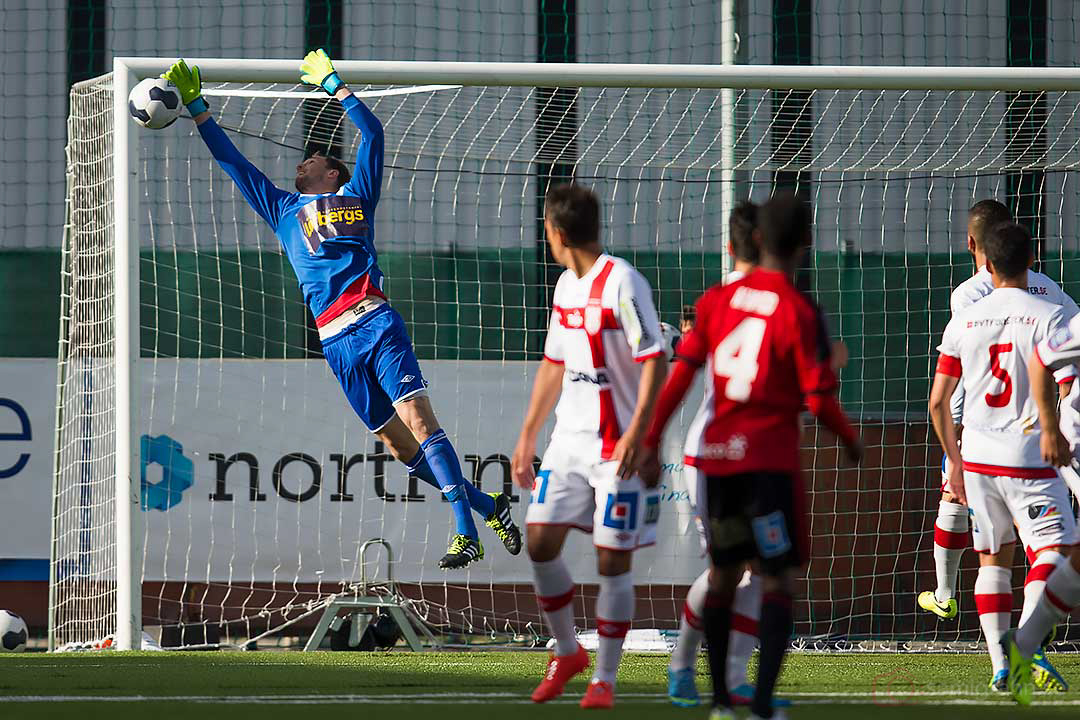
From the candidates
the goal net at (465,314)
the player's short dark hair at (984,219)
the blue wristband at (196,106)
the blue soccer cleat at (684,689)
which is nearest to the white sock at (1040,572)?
the blue soccer cleat at (684,689)

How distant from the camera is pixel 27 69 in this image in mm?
13500

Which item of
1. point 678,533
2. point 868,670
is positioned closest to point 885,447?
point 678,533

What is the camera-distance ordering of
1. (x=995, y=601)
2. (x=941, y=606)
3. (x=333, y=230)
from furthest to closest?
(x=941, y=606), (x=333, y=230), (x=995, y=601)

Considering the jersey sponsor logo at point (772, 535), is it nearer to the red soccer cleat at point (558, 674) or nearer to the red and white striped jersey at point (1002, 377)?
the red soccer cleat at point (558, 674)

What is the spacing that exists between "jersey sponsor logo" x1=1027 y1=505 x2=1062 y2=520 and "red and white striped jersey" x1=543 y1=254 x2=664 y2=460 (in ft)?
5.77

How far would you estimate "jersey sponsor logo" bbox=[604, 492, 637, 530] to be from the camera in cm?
548

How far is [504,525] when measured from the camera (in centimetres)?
832

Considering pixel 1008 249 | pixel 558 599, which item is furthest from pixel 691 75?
pixel 558 599

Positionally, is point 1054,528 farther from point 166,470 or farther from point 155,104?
point 166,470

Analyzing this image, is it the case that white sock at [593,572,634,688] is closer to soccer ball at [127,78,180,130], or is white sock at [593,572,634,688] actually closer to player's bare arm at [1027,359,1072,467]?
player's bare arm at [1027,359,1072,467]

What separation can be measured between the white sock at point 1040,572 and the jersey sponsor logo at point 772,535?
1.92 metres

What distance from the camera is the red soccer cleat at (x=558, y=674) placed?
564 cm

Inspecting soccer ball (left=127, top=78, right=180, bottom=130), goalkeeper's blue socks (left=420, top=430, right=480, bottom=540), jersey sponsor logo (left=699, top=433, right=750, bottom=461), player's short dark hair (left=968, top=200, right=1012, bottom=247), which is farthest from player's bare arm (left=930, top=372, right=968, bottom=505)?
soccer ball (left=127, top=78, right=180, bottom=130)

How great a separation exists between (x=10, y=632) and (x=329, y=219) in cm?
340
